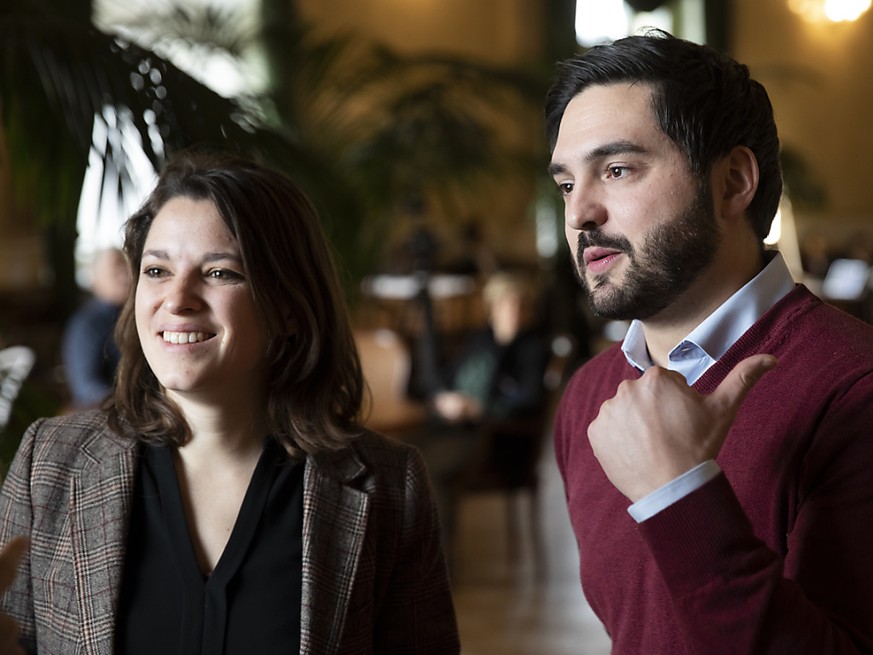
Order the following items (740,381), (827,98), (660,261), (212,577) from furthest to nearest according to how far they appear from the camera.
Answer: (827,98) < (212,577) < (660,261) < (740,381)

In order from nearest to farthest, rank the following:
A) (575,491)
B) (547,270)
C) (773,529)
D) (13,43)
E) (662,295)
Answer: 1. (773,529)
2. (662,295)
3. (575,491)
4. (13,43)
5. (547,270)

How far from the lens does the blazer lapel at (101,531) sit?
1559 mm

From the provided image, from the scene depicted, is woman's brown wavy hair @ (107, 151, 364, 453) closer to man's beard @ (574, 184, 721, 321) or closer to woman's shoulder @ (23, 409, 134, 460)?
woman's shoulder @ (23, 409, 134, 460)

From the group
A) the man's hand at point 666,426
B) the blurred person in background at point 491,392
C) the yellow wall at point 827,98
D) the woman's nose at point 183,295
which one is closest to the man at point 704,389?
the man's hand at point 666,426

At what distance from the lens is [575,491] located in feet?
5.35

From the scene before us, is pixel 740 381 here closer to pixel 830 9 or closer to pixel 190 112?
pixel 190 112

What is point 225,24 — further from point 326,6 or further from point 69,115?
point 326,6

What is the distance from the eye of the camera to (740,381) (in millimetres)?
1155

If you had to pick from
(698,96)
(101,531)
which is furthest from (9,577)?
(698,96)

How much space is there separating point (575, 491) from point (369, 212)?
3.64 metres

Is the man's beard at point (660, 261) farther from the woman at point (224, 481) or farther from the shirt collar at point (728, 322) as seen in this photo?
the woman at point (224, 481)

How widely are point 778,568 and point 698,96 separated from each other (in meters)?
0.66

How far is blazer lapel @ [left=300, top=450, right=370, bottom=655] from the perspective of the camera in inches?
63.0

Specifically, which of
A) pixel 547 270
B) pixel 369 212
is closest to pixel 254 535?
pixel 369 212
